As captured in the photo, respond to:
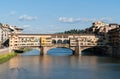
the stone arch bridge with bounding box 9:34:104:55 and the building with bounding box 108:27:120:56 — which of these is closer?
the building with bounding box 108:27:120:56

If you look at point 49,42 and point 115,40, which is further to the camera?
point 115,40

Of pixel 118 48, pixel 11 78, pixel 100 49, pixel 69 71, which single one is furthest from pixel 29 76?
pixel 100 49

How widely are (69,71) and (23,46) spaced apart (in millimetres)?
33027

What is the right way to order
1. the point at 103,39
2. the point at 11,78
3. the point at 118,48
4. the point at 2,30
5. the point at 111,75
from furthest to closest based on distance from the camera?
1. the point at 2,30
2. the point at 103,39
3. the point at 118,48
4. the point at 111,75
5. the point at 11,78

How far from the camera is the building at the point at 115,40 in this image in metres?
71.2

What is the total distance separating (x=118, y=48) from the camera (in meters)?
70.8

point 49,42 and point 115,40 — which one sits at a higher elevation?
point 115,40

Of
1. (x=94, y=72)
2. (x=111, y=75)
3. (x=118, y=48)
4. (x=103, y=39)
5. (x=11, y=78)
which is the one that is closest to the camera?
(x=11, y=78)

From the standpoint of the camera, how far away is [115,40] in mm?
74812

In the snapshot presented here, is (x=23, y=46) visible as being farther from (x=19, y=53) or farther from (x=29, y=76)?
(x=29, y=76)

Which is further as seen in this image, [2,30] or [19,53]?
[2,30]

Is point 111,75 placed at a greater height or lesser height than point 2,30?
lesser

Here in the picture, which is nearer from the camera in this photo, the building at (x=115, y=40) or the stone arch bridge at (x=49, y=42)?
the building at (x=115, y=40)

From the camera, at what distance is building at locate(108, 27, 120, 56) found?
71.2 meters
